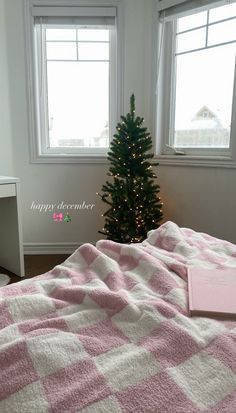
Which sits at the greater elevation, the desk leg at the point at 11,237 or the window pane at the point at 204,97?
the window pane at the point at 204,97

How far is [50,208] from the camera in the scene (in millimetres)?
2723

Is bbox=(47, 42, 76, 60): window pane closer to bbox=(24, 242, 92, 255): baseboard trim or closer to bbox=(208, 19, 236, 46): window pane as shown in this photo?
bbox=(208, 19, 236, 46): window pane

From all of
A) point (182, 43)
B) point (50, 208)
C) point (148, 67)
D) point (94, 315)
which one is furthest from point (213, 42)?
point (94, 315)

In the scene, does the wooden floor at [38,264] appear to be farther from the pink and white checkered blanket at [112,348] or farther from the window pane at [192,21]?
the window pane at [192,21]

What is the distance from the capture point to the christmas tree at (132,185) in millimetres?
2207

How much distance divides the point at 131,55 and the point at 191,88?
591 millimetres

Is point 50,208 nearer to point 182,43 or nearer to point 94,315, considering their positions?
point 182,43

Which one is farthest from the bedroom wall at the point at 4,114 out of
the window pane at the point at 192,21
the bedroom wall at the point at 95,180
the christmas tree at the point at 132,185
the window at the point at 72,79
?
the window pane at the point at 192,21

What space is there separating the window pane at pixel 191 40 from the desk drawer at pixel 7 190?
1751 millimetres

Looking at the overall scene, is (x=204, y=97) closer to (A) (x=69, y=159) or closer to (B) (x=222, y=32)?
(B) (x=222, y=32)

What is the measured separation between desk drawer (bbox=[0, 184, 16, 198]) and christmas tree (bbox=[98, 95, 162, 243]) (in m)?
0.69

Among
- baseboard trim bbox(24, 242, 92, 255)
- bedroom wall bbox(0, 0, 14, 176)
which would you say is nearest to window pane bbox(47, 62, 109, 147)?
bedroom wall bbox(0, 0, 14, 176)

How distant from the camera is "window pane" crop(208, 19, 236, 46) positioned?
212cm

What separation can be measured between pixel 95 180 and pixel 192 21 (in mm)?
1513
